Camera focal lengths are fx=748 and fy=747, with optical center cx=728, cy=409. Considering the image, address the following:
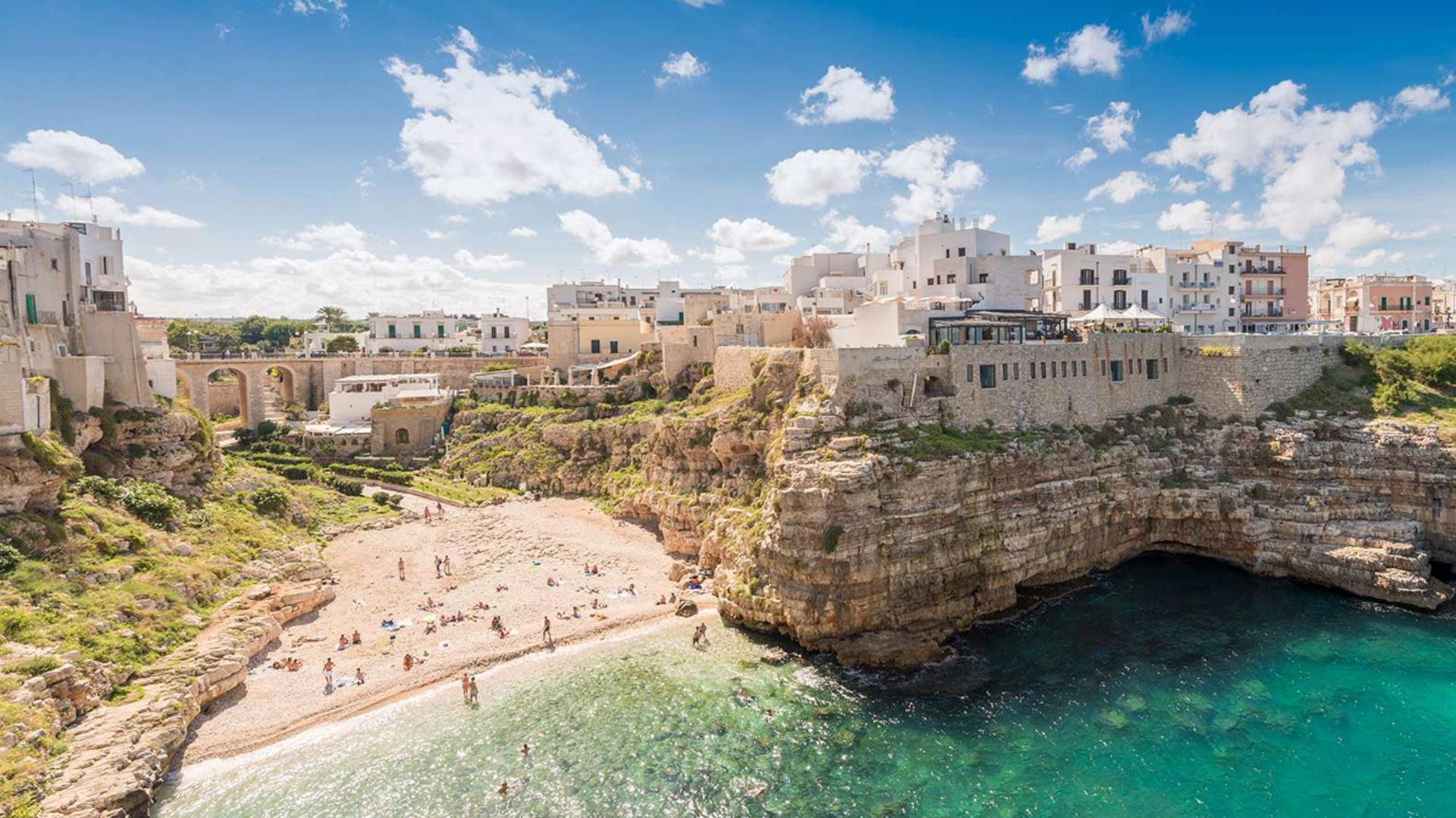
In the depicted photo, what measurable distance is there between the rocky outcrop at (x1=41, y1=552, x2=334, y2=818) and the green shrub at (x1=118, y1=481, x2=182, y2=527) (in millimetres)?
6107

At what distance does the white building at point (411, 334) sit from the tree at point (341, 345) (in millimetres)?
1637

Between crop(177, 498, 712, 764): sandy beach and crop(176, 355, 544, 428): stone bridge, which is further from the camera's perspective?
A: crop(176, 355, 544, 428): stone bridge

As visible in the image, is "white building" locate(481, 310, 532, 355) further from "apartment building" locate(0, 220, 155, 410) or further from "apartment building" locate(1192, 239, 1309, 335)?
"apartment building" locate(1192, 239, 1309, 335)

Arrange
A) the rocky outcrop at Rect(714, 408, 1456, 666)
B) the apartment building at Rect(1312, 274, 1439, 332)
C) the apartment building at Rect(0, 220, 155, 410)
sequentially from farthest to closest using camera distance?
the apartment building at Rect(1312, 274, 1439, 332), the apartment building at Rect(0, 220, 155, 410), the rocky outcrop at Rect(714, 408, 1456, 666)

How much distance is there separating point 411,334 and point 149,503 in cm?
4886

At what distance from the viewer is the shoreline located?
2356 centimetres

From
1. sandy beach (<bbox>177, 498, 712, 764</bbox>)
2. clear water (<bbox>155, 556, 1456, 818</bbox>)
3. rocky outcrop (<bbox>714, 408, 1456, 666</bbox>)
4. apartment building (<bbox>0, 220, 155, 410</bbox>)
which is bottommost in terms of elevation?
clear water (<bbox>155, 556, 1456, 818</bbox>)

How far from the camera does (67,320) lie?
3859 cm

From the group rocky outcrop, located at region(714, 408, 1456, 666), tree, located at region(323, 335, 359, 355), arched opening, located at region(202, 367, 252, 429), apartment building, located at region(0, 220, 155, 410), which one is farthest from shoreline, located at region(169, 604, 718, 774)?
tree, located at region(323, 335, 359, 355)

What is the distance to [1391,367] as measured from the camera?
40.7 metres

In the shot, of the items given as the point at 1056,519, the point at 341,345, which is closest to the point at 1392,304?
the point at 1056,519

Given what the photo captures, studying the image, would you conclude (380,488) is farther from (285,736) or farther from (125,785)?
(125,785)

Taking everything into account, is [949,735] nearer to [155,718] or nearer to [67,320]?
[155,718]

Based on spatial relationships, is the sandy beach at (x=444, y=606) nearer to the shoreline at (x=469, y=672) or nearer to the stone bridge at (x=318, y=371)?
the shoreline at (x=469, y=672)
